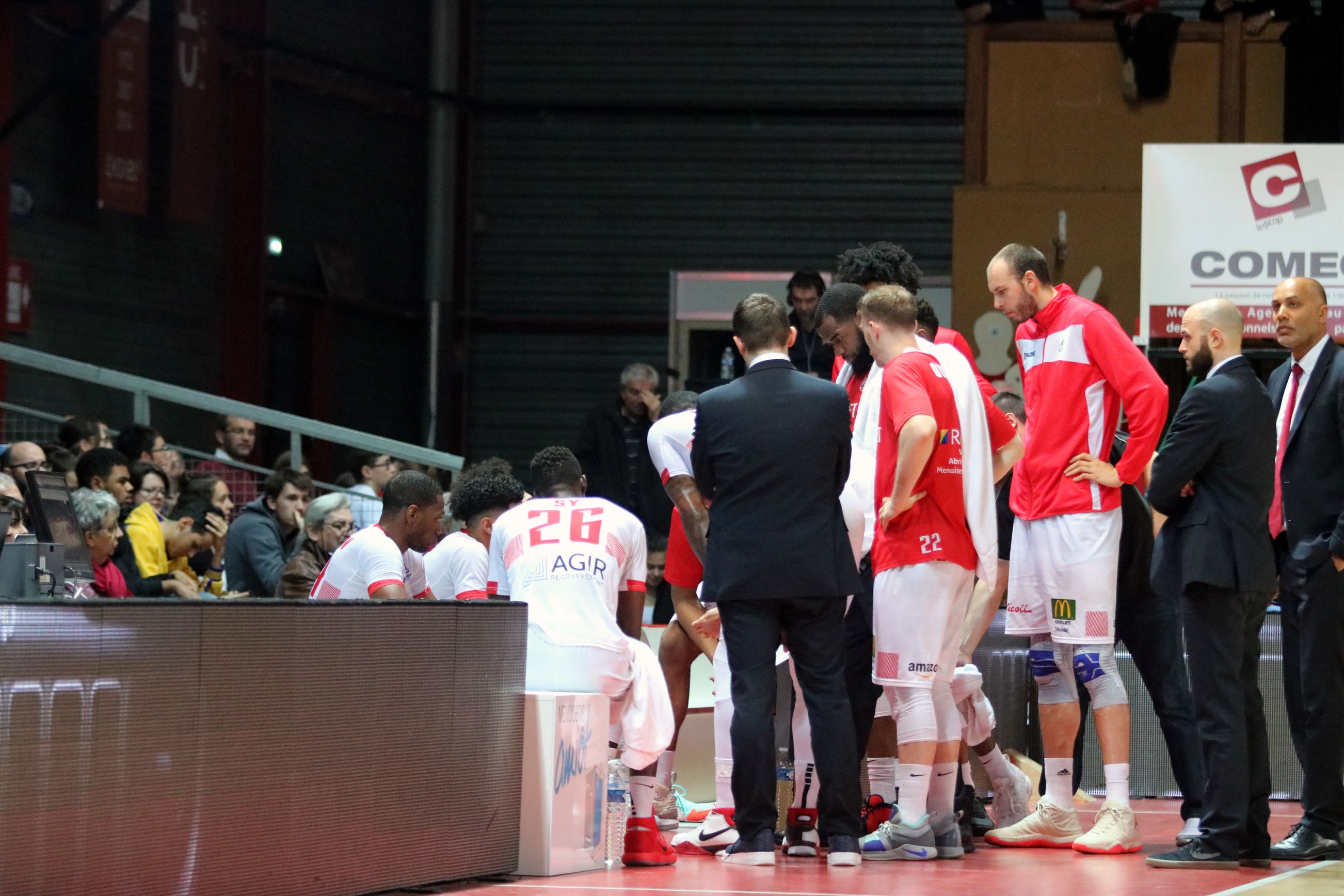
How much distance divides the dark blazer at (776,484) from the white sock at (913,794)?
68 cm

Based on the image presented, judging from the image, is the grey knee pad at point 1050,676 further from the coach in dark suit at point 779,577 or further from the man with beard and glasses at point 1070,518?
the coach in dark suit at point 779,577

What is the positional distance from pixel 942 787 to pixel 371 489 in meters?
6.93

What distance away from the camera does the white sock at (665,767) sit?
7246 millimetres

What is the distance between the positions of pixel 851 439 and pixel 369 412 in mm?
13268

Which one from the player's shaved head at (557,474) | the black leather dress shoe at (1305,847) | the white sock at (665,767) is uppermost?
the player's shaved head at (557,474)

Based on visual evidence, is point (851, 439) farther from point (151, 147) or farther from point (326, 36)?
point (326, 36)

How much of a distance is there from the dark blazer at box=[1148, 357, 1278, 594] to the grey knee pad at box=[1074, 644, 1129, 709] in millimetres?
406

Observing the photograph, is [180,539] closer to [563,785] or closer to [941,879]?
[563,785]

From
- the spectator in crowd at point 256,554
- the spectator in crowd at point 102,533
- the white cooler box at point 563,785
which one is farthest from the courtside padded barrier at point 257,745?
the spectator in crowd at point 256,554

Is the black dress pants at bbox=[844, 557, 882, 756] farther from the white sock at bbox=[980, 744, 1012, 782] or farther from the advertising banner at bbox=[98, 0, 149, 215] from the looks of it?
the advertising banner at bbox=[98, 0, 149, 215]

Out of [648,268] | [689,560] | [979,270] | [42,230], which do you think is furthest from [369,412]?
[689,560]

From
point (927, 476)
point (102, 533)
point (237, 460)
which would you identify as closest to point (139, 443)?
point (237, 460)

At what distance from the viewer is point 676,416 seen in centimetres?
693

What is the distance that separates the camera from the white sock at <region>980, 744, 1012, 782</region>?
23.1 feet
